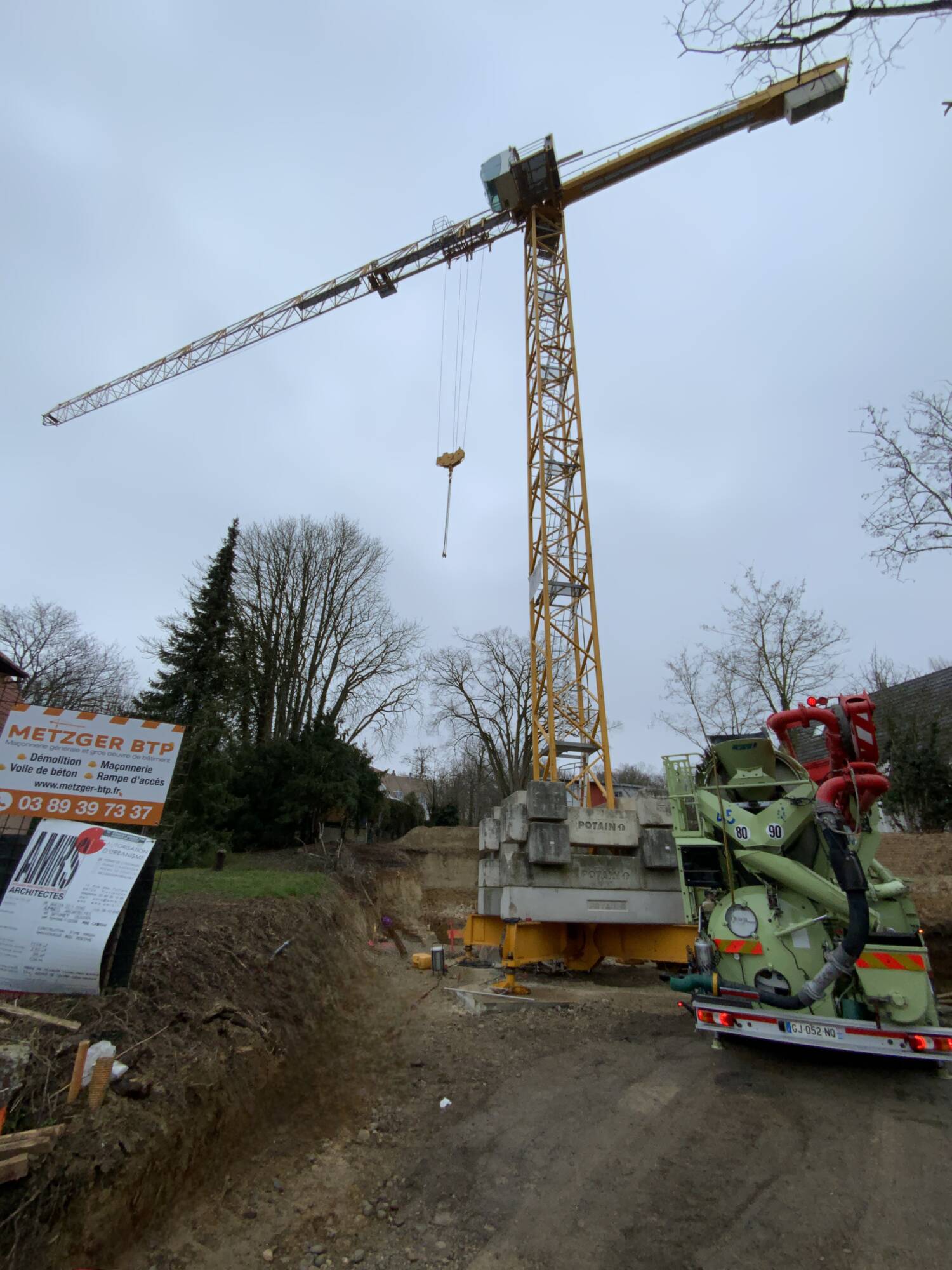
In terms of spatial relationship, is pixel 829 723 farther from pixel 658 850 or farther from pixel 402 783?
pixel 402 783

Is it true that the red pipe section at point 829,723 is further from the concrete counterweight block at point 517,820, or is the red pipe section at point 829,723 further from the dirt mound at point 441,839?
the dirt mound at point 441,839

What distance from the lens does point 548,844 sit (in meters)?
10.6

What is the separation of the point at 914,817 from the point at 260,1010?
781 inches

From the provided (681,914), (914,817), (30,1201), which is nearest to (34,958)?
(30,1201)

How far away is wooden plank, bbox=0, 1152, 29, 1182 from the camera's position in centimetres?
314

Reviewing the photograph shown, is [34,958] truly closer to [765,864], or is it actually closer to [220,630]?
[765,864]

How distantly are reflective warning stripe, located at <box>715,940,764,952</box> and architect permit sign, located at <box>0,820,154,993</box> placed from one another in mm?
5642

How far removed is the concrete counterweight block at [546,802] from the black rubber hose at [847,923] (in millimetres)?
4997

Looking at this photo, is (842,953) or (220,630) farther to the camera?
(220,630)

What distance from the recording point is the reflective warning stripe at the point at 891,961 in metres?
5.62

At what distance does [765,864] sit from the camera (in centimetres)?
659

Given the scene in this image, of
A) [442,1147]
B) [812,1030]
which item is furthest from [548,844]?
[442,1147]

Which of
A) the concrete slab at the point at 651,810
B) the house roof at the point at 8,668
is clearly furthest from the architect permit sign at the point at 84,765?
the house roof at the point at 8,668

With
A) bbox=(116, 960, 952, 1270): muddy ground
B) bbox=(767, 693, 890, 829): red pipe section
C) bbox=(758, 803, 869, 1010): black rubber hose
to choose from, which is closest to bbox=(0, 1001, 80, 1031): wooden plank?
bbox=(116, 960, 952, 1270): muddy ground
